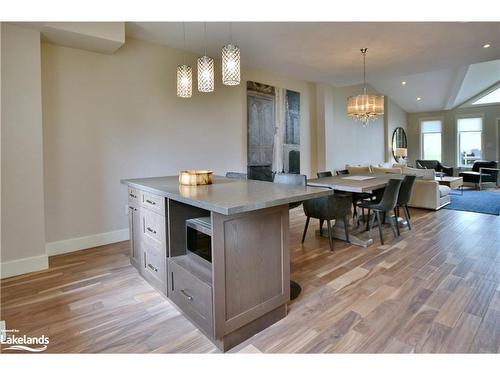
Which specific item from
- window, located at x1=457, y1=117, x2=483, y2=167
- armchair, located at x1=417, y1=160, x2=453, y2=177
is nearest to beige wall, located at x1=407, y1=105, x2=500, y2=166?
window, located at x1=457, y1=117, x2=483, y2=167

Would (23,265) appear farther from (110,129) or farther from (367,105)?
(367,105)

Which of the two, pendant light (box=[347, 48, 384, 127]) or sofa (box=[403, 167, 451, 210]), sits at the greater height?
pendant light (box=[347, 48, 384, 127])

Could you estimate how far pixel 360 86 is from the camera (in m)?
8.37

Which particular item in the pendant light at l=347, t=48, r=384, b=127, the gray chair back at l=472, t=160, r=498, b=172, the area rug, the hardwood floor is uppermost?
the pendant light at l=347, t=48, r=384, b=127

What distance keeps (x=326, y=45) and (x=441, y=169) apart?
7793 millimetres

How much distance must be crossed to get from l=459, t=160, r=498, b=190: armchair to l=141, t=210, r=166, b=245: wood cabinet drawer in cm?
957

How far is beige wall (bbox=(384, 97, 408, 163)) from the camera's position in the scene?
9.77m

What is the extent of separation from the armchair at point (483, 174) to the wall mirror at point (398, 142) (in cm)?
189

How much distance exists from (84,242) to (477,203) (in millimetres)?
7380

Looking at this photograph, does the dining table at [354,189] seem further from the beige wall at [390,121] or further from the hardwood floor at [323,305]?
the beige wall at [390,121]

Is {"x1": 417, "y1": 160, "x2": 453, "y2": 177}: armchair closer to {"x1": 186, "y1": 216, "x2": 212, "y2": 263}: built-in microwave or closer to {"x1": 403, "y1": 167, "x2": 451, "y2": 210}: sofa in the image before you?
{"x1": 403, "y1": 167, "x2": 451, "y2": 210}: sofa
